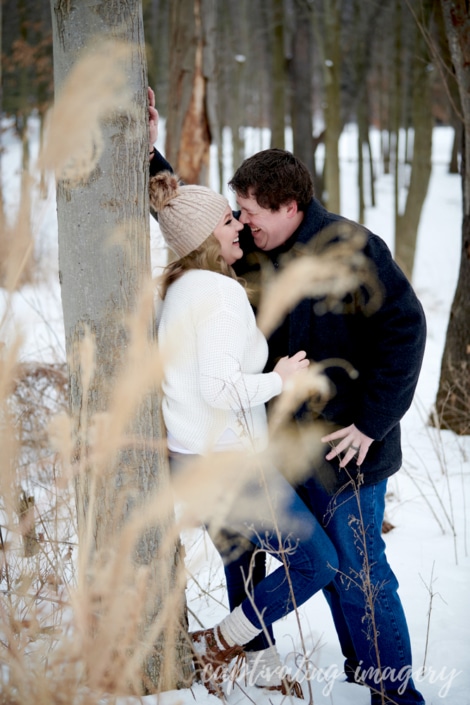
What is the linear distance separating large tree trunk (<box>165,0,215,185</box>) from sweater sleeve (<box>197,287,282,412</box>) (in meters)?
3.39

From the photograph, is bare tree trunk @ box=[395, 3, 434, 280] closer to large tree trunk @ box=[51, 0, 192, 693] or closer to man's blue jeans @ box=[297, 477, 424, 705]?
man's blue jeans @ box=[297, 477, 424, 705]

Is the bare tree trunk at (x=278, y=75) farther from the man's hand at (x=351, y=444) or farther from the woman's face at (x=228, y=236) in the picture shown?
the man's hand at (x=351, y=444)

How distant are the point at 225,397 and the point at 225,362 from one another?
0.10m

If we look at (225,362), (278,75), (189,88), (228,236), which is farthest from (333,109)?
(225,362)

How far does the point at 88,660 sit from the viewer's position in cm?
120

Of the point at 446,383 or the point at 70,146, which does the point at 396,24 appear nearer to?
the point at 446,383

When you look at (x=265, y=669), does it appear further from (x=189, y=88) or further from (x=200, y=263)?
(x=189, y=88)

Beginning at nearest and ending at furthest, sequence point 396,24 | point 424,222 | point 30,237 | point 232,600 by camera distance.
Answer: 1. point 30,237
2. point 232,600
3. point 396,24
4. point 424,222

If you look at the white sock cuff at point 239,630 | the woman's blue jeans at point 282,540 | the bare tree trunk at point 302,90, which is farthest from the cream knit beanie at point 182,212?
the bare tree trunk at point 302,90

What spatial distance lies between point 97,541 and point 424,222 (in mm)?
18258

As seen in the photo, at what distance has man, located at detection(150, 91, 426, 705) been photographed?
78.8 inches

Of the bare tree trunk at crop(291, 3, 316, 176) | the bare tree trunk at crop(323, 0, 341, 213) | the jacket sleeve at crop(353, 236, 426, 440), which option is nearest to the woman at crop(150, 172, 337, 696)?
the jacket sleeve at crop(353, 236, 426, 440)

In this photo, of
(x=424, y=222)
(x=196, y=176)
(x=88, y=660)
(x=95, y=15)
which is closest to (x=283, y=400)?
(x=88, y=660)

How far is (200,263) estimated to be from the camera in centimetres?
199
